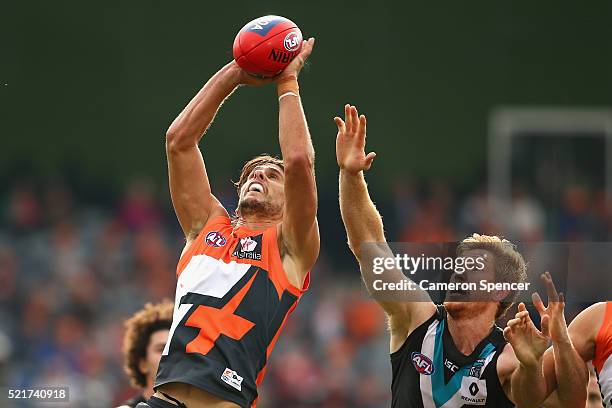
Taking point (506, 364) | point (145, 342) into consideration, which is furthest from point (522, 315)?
point (145, 342)

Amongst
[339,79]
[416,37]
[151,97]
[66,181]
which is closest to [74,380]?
[66,181]

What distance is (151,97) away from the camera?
15.5 meters

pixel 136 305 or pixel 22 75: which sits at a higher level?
pixel 22 75

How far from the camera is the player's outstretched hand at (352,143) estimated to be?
5.97 metres

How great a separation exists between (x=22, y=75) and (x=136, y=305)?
12.0 ft

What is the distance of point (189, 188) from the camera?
5949mm

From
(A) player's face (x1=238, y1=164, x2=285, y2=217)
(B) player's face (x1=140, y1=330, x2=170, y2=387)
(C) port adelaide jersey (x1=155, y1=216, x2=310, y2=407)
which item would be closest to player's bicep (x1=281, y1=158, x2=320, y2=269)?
(C) port adelaide jersey (x1=155, y1=216, x2=310, y2=407)

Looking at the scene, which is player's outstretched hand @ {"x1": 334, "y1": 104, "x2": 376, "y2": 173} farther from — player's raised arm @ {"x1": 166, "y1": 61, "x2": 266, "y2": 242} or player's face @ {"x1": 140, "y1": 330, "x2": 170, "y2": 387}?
player's face @ {"x1": 140, "y1": 330, "x2": 170, "y2": 387}

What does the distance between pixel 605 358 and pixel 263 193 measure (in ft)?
6.25

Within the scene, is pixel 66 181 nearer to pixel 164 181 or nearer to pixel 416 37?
pixel 164 181

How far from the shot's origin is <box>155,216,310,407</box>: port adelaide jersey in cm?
540

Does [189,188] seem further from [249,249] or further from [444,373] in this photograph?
[444,373]

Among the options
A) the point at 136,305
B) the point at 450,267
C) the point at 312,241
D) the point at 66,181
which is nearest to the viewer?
the point at 312,241

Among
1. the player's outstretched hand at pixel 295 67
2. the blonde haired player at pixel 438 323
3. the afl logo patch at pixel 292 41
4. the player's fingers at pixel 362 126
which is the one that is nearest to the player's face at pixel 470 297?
the blonde haired player at pixel 438 323
